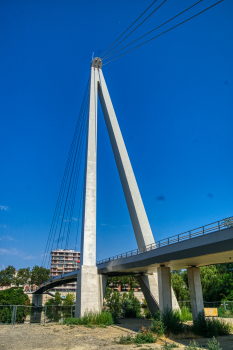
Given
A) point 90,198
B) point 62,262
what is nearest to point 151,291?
point 90,198

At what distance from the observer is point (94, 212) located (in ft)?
109

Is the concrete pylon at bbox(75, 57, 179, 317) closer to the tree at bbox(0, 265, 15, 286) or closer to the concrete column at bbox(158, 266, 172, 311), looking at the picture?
the concrete column at bbox(158, 266, 172, 311)

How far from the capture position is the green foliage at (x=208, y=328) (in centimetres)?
1803

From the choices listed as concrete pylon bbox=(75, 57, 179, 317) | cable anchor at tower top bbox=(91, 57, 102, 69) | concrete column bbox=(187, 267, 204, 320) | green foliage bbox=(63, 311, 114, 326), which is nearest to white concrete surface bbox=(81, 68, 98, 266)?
concrete pylon bbox=(75, 57, 179, 317)

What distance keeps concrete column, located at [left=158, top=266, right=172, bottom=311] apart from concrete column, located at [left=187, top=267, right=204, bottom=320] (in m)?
Result: 1.85

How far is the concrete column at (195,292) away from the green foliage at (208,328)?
139cm

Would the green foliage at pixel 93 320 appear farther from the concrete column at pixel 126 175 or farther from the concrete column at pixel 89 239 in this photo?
the concrete column at pixel 126 175

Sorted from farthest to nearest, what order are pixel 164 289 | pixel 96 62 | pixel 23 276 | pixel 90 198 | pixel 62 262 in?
pixel 62 262
pixel 23 276
pixel 96 62
pixel 90 198
pixel 164 289

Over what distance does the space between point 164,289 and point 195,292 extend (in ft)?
8.05

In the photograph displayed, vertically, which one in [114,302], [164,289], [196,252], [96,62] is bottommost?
[114,302]

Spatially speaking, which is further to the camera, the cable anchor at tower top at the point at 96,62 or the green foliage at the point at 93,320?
the cable anchor at tower top at the point at 96,62

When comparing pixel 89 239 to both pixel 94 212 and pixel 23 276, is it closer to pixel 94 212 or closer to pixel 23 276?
pixel 94 212

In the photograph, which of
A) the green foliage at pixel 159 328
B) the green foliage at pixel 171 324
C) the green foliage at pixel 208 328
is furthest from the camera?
the green foliage at pixel 171 324

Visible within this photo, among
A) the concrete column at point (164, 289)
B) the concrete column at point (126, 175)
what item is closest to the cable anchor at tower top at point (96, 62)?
the concrete column at point (126, 175)
